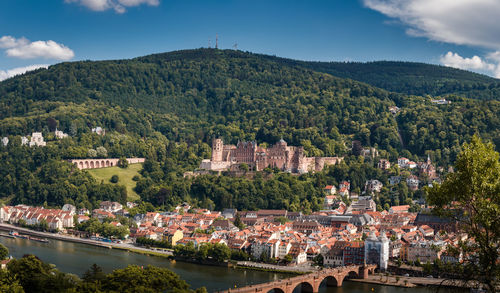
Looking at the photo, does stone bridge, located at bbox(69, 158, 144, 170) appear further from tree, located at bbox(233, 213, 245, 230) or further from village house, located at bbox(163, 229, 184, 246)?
village house, located at bbox(163, 229, 184, 246)

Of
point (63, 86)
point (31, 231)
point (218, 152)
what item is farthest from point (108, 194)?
point (63, 86)

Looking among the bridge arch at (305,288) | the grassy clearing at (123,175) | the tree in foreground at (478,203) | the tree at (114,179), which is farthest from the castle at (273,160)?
the tree in foreground at (478,203)

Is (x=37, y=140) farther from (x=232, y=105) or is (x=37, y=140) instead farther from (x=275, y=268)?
(x=275, y=268)

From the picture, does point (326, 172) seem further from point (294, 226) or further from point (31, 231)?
point (31, 231)

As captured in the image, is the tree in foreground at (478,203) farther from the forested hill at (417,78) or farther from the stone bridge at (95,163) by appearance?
the forested hill at (417,78)

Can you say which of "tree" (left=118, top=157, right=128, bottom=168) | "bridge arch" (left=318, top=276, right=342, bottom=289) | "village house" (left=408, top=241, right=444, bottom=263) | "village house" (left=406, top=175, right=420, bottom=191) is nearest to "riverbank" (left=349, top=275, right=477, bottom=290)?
"bridge arch" (left=318, top=276, right=342, bottom=289)

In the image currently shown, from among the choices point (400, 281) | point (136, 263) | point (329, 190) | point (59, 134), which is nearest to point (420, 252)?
point (400, 281)
